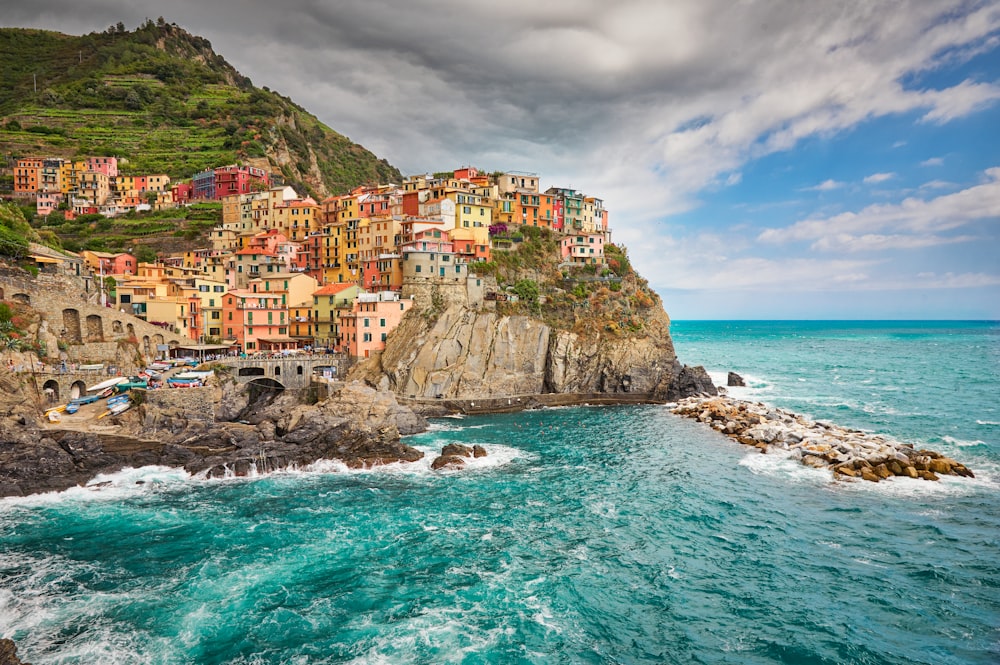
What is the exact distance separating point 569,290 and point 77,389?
48.9 meters

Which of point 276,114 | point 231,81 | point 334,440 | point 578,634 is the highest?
point 231,81

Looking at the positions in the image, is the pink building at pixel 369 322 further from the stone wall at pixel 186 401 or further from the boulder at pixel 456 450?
the boulder at pixel 456 450

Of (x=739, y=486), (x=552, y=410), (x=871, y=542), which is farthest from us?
(x=552, y=410)

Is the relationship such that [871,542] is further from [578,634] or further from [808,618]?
[578,634]

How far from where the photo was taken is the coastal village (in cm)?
5884

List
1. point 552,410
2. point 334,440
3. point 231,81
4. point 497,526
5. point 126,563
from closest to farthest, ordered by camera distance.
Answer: point 126,563 → point 497,526 → point 334,440 → point 552,410 → point 231,81

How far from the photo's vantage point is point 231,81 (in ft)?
535

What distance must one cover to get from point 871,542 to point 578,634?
→ 54.3ft

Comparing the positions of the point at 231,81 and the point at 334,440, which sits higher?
the point at 231,81

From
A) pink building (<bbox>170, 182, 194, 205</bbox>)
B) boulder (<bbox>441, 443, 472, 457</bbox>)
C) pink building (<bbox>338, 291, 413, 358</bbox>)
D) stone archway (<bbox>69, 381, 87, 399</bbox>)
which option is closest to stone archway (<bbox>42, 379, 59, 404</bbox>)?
stone archway (<bbox>69, 381, 87, 399</bbox>)

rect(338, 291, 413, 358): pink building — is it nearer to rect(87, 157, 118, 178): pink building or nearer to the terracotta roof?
the terracotta roof

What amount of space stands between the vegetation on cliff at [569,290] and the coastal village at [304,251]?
5.17 feet

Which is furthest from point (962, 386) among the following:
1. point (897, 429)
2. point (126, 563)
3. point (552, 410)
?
point (126, 563)

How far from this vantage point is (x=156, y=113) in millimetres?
128625
